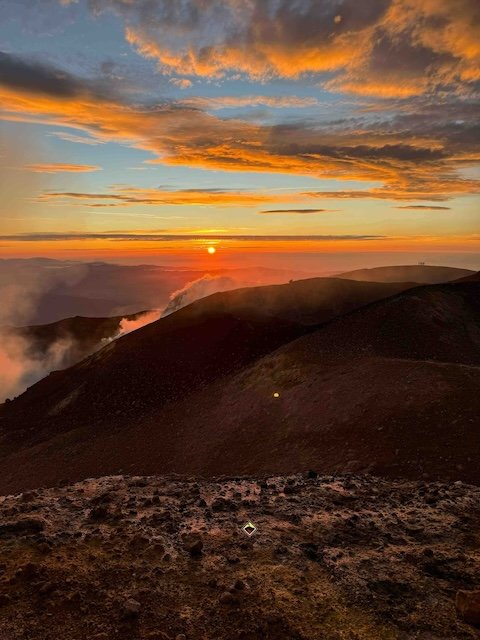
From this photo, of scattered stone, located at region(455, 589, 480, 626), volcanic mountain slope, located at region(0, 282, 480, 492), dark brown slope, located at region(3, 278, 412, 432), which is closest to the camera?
scattered stone, located at region(455, 589, 480, 626)

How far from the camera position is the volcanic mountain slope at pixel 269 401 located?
17.7 meters

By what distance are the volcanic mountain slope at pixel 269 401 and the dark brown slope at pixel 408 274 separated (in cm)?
5037

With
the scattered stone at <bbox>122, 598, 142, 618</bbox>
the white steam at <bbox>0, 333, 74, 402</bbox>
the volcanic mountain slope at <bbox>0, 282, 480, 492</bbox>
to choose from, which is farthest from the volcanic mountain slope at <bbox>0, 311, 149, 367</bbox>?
the scattered stone at <bbox>122, 598, 142, 618</bbox>

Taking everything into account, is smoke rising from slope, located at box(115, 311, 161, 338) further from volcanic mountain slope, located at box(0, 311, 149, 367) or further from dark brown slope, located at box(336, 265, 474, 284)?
dark brown slope, located at box(336, 265, 474, 284)

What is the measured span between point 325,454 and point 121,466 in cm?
1126

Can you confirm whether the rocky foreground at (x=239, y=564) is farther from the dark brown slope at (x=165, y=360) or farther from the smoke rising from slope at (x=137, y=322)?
the smoke rising from slope at (x=137, y=322)

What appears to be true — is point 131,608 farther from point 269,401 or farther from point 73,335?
point 73,335

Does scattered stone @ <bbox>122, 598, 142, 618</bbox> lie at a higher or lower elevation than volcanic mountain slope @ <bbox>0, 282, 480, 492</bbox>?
higher

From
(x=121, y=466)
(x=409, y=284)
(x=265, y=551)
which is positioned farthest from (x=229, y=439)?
(x=409, y=284)

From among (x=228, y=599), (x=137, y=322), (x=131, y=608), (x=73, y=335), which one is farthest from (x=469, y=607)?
(x=73, y=335)

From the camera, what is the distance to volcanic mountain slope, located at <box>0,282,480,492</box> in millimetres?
17688

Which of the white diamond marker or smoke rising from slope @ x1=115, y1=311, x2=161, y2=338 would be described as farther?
smoke rising from slope @ x1=115, y1=311, x2=161, y2=338

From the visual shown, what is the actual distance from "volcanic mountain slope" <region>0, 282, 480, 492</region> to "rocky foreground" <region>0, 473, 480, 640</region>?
16.5ft

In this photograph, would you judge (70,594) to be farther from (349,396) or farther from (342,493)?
(349,396)
